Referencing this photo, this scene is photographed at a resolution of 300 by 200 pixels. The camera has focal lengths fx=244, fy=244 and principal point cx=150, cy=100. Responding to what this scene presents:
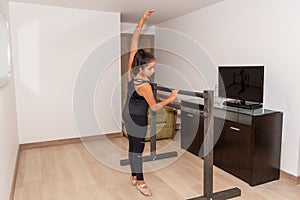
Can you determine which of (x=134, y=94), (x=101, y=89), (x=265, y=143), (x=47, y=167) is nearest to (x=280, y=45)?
(x=265, y=143)

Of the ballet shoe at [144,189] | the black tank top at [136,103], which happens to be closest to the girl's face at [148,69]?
the black tank top at [136,103]

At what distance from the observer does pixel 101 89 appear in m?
4.09

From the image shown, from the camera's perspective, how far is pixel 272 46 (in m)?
2.67

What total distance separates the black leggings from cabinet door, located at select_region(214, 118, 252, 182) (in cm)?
100

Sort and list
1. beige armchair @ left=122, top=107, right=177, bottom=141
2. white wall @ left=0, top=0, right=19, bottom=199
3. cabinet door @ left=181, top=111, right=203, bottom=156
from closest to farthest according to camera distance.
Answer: white wall @ left=0, top=0, right=19, bottom=199 → cabinet door @ left=181, top=111, right=203, bottom=156 → beige armchair @ left=122, top=107, right=177, bottom=141

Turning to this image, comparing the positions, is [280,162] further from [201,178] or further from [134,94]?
[134,94]

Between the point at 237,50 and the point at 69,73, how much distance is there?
2.50 meters

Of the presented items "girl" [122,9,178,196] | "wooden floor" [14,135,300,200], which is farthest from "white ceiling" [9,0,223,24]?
"wooden floor" [14,135,300,200]

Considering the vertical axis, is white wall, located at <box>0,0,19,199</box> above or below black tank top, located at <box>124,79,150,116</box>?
below

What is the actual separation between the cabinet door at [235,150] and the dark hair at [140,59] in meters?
1.19

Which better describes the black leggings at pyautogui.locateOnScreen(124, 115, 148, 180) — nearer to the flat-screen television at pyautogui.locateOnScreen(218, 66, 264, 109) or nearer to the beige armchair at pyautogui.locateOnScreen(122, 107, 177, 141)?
the flat-screen television at pyautogui.locateOnScreen(218, 66, 264, 109)

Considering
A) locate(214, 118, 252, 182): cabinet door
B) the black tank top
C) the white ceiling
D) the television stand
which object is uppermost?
the white ceiling

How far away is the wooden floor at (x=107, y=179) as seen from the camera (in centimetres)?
231

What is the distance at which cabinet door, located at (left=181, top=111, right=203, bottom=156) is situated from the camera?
3216 millimetres
